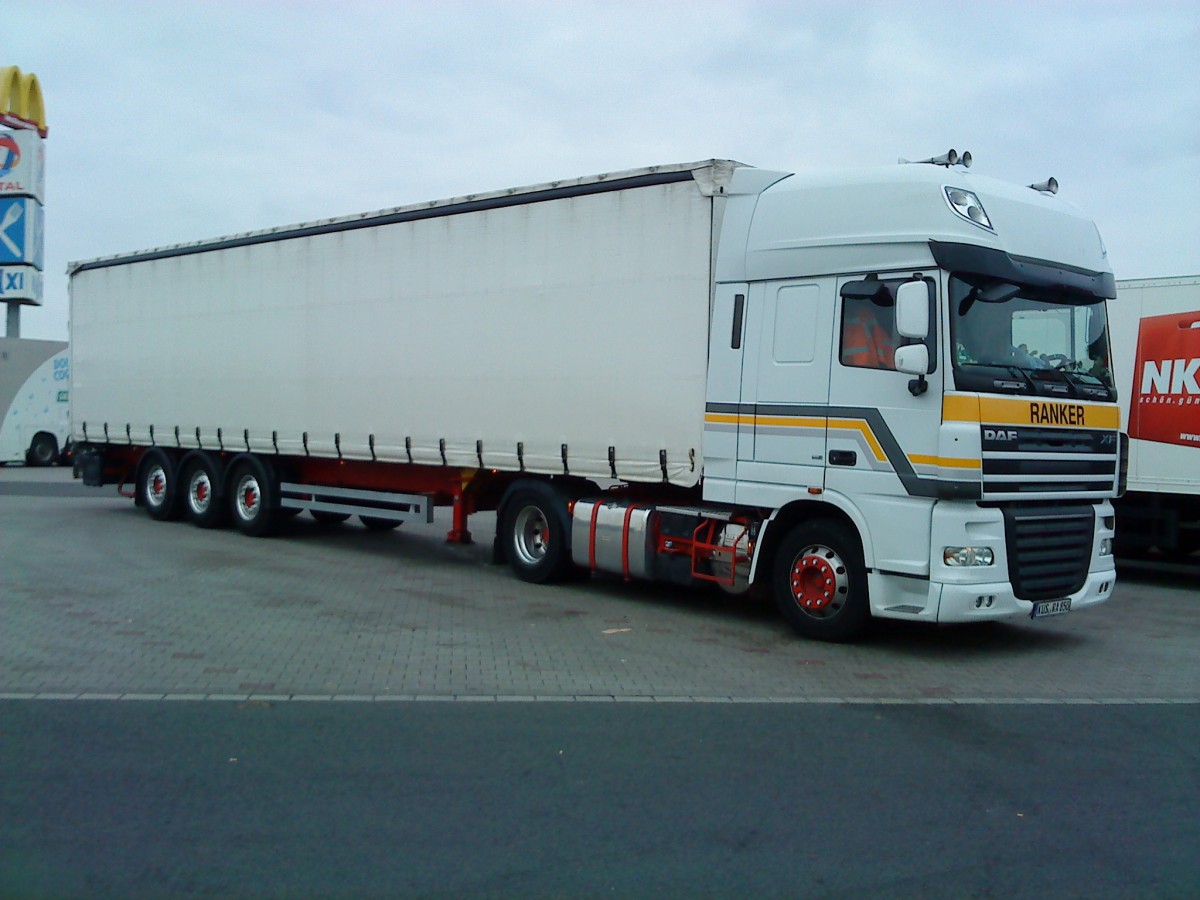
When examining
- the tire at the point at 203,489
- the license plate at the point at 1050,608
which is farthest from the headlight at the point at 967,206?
the tire at the point at 203,489

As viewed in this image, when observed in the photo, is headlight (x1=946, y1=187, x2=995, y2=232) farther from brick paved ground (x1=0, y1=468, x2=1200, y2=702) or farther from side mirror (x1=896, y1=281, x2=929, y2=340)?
brick paved ground (x1=0, y1=468, x2=1200, y2=702)

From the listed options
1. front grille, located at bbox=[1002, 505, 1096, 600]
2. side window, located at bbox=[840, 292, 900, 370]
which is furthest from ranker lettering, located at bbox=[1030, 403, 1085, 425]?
side window, located at bbox=[840, 292, 900, 370]

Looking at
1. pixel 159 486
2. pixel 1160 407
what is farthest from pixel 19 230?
pixel 1160 407

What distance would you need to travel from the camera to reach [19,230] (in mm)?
31766

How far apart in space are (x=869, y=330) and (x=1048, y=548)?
2.24 m

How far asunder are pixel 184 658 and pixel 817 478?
16.9ft

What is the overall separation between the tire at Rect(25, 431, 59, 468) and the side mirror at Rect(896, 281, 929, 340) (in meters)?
30.4

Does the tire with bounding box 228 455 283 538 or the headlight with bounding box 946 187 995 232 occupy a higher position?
the headlight with bounding box 946 187 995 232

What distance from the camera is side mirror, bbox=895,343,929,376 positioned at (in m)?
8.35

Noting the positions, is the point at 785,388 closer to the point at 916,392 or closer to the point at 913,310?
the point at 916,392

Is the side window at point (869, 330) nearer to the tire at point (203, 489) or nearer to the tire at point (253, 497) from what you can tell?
the tire at point (253, 497)

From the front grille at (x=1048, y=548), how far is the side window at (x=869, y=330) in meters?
1.54

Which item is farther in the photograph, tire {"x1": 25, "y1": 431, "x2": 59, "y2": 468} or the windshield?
tire {"x1": 25, "y1": 431, "x2": 59, "y2": 468}

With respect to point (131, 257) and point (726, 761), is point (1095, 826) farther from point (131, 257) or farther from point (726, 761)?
point (131, 257)
